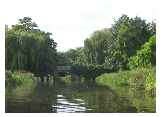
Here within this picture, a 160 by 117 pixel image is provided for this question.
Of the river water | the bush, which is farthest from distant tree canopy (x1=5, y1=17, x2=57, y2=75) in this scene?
the bush

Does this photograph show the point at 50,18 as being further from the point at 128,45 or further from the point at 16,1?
the point at 128,45

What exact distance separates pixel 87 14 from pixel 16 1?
22.2 inches

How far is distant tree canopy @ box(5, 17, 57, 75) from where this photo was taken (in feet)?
16.4

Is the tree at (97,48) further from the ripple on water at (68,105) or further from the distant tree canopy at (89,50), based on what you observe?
the ripple on water at (68,105)

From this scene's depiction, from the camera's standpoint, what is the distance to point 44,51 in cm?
508

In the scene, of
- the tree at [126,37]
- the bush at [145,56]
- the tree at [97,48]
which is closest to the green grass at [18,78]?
the tree at [97,48]

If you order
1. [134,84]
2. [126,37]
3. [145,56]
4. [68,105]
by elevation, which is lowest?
[68,105]

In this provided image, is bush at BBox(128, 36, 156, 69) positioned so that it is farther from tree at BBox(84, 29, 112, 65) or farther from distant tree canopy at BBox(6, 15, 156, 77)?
tree at BBox(84, 29, 112, 65)

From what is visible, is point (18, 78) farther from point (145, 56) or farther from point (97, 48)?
point (145, 56)

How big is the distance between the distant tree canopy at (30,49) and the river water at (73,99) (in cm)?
14

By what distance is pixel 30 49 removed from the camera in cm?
509

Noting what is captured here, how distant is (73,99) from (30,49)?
529mm

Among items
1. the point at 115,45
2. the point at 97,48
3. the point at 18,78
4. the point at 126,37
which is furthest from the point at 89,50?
A: the point at 18,78

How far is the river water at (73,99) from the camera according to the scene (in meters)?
4.95
